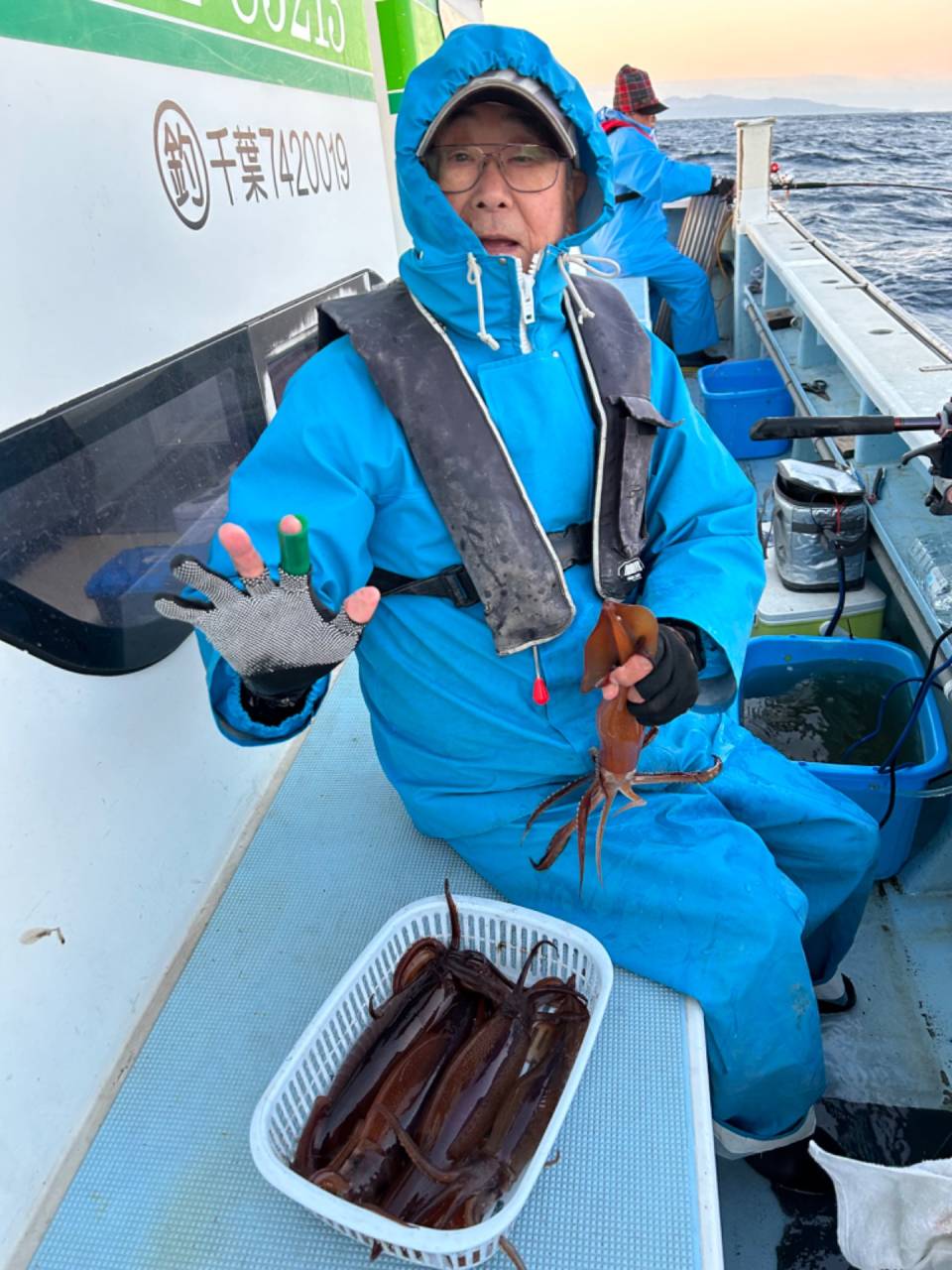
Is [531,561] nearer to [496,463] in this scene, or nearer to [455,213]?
[496,463]

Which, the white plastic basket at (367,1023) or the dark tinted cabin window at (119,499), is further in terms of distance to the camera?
the dark tinted cabin window at (119,499)

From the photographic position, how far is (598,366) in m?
1.90

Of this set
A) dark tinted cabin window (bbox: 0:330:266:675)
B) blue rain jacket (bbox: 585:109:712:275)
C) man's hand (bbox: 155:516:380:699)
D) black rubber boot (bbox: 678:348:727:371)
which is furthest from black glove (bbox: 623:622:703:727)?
black rubber boot (bbox: 678:348:727:371)

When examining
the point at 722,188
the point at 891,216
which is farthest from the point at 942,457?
the point at 891,216

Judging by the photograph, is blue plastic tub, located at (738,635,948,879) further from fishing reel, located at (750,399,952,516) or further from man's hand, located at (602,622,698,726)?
fishing reel, located at (750,399,952,516)

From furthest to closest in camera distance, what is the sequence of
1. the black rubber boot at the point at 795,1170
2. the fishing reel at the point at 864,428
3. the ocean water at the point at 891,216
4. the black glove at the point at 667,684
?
the ocean water at the point at 891,216 → the fishing reel at the point at 864,428 → the black rubber boot at the point at 795,1170 → the black glove at the point at 667,684

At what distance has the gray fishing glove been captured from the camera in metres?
1.41

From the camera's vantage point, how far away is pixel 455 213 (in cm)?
160

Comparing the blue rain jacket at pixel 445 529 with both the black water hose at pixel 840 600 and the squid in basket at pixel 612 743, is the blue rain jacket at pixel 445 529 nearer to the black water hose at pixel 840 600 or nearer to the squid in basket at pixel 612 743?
the squid in basket at pixel 612 743

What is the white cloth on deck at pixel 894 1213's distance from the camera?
131 centimetres

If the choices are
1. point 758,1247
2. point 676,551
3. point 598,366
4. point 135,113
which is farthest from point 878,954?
point 135,113

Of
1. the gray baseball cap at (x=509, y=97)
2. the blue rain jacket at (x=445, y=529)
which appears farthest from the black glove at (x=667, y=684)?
the gray baseball cap at (x=509, y=97)

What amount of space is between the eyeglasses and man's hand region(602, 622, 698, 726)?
95 centimetres

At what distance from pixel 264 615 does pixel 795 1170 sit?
1.84 metres
